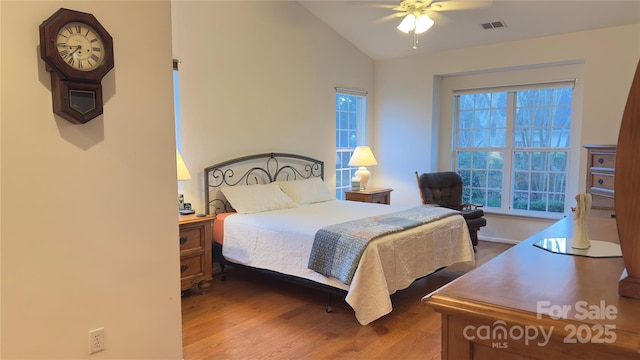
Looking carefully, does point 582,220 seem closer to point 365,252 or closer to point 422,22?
point 365,252

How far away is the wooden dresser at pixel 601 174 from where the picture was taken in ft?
12.1

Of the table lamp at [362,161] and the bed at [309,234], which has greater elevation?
the table lamp at [362,161]

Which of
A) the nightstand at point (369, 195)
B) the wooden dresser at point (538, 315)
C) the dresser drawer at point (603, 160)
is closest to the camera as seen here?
the wooden dresser at point (538, 315)

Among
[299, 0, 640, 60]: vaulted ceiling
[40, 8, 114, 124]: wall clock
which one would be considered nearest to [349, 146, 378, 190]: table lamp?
[299, 0, 640, 60]: vaulted ceiling

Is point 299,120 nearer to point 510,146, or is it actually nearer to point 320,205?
point 320,205

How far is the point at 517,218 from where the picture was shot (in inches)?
220

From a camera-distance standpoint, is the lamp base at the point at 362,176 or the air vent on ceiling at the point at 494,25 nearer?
the air vent on ceiling at the point at 494,25

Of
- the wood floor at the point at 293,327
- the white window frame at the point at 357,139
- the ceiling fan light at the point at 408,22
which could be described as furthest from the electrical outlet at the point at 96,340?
the white window frame at the point at 357,139

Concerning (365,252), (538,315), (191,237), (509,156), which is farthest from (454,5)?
(538,315)

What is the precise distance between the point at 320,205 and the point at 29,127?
3140 mm

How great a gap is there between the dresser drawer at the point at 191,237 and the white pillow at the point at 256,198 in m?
0.52

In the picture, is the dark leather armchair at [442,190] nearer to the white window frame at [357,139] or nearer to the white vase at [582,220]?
the white window frame at [357,139]

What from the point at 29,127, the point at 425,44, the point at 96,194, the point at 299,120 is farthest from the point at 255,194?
the point at 425,44

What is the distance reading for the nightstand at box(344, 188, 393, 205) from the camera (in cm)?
560
